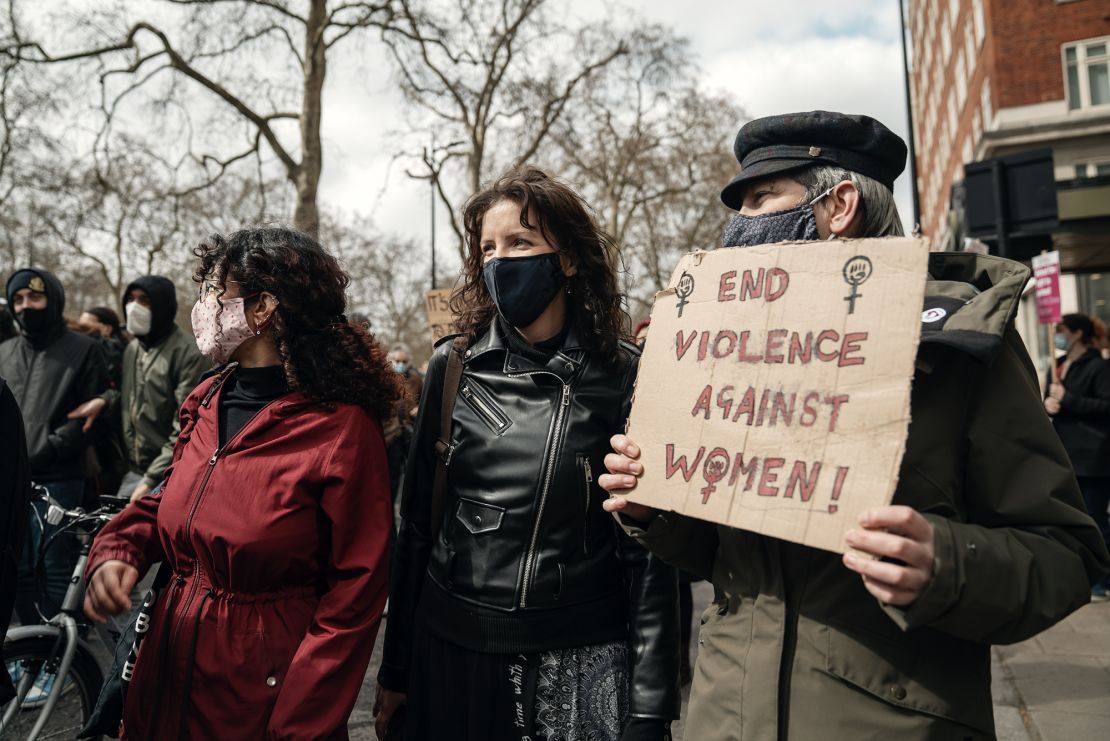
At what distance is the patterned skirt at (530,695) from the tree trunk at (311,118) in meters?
10.5

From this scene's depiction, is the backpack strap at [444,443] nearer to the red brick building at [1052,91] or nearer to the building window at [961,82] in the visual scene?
the red brick building at [1052,91]

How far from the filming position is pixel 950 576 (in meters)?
1.21

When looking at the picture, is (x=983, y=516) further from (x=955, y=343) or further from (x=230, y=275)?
(x=230, y=275)

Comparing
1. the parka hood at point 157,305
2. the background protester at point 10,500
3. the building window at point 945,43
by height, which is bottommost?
the background protester at point 10,500

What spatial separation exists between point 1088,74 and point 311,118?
70.0ft

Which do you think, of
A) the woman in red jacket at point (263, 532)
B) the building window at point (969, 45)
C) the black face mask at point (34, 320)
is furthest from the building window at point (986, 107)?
the woman in red jacket at point (263, 532)

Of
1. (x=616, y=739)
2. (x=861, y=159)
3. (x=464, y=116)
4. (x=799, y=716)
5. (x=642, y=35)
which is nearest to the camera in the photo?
(x=799, y=716)

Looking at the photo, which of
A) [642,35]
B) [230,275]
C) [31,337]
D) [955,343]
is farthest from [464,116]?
[955,343]

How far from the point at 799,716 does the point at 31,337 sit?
4.80 meters

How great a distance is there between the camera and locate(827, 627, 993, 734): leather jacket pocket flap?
1.37m

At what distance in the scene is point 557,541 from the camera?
77.1 inches

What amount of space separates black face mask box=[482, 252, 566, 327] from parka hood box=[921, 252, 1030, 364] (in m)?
0.94

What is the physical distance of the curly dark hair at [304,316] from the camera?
2.21m

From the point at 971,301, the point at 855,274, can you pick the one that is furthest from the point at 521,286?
the point at 971,301
